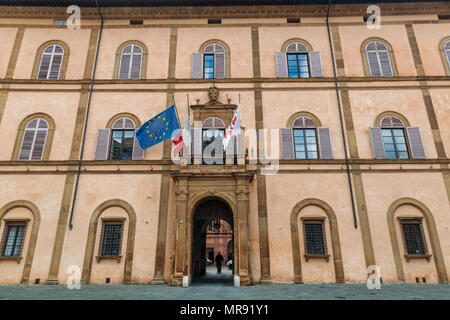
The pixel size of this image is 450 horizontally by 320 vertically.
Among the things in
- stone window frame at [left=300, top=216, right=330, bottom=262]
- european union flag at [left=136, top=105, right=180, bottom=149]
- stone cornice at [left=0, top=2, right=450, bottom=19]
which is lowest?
stone window frame at [left=300, top=216, right=330, bottom=262]

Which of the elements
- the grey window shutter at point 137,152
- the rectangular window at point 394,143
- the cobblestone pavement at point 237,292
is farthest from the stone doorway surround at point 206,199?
the rectangular window at point 394,143

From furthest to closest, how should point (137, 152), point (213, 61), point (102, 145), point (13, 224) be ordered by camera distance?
point (213, 61), point (102, 145), point (137, 152), point (13, 224)

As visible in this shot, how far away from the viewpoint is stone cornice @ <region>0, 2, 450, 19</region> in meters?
16.8

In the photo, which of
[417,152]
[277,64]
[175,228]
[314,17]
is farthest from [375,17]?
[175,228]

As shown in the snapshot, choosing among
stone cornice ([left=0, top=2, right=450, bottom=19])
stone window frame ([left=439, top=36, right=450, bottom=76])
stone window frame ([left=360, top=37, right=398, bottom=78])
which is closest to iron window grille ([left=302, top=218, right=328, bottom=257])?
stone window frame ([left=360, top=37, right=398, bottom=78])

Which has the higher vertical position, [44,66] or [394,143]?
[44,66]

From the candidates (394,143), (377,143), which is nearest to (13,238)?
(377,143)

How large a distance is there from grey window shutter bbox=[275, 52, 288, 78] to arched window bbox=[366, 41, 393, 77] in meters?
4.38

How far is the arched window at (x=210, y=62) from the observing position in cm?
1602

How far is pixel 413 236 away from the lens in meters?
13.4

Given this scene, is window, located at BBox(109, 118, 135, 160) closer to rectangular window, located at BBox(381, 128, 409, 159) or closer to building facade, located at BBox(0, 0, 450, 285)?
building facade, located at BBox(0, 0, 450, 285)

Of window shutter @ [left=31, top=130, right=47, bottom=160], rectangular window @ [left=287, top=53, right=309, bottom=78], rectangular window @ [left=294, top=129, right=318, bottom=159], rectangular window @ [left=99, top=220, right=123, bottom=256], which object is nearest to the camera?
rectangular window @ [left=99, top=220, right=123, bottom=256]

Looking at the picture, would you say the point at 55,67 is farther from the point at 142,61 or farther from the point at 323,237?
the point at 323,237

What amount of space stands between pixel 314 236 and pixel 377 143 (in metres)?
5.38
